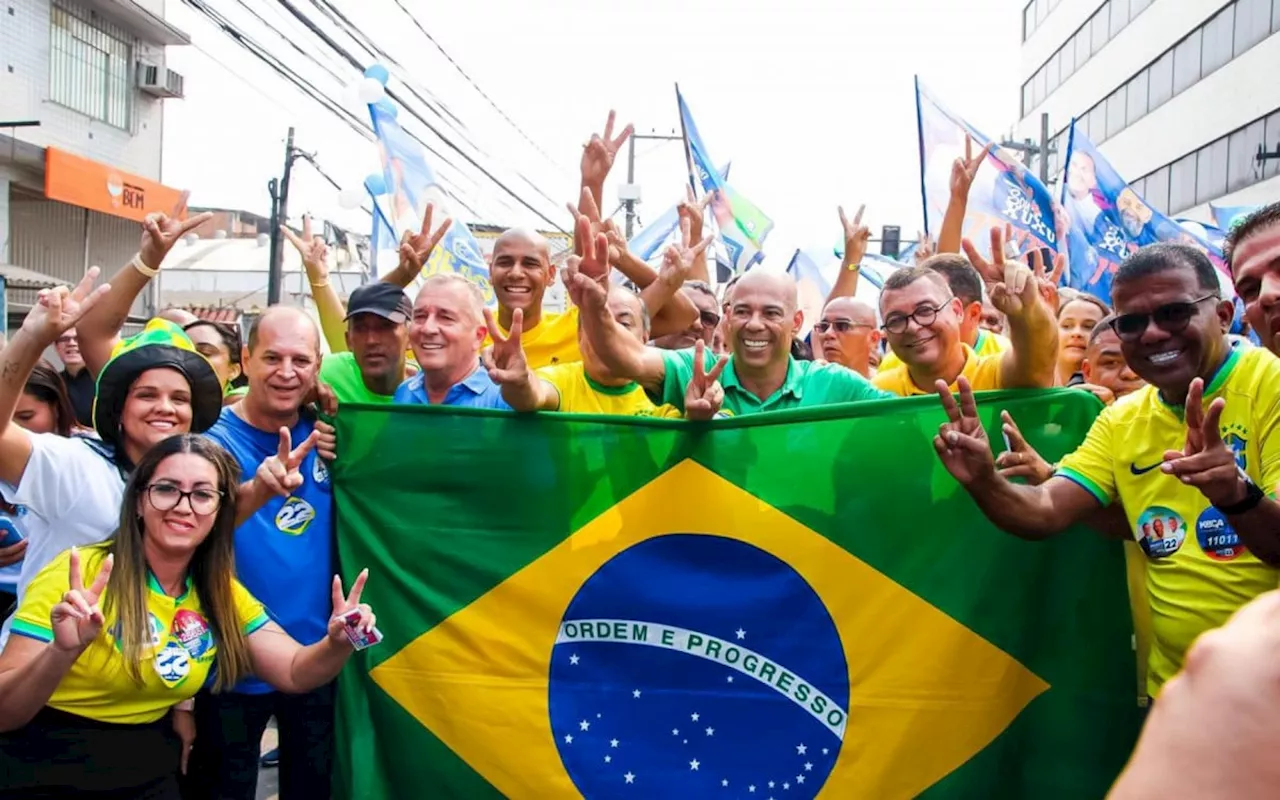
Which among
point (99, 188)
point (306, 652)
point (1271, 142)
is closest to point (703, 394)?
point (306, 652)

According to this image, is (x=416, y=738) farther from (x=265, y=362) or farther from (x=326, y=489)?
(x=265, y=362)

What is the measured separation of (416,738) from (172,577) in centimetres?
107

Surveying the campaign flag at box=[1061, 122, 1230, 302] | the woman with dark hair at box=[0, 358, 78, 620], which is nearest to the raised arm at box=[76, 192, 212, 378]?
the woman with dark hair at box=[0, 358, 78, 620]

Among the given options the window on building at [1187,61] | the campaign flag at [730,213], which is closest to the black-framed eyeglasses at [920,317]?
the campaign flag at [730,213]

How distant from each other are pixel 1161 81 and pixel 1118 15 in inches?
155

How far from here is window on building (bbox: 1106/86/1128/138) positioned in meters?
35.7

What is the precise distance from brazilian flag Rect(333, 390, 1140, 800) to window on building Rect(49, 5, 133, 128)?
23.6 m

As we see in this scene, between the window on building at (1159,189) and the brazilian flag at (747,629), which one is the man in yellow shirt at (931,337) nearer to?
the brazilian flag at (747,629)

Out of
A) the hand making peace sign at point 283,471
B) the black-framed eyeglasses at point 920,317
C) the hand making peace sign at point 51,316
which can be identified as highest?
the black-framed eyeglasses at point 920,317

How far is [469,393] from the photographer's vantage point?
4379 mm

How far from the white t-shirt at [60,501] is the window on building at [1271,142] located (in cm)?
2736

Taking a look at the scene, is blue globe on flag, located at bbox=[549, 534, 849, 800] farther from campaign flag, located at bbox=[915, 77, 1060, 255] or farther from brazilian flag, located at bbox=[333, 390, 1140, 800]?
campaign flag, located at bbox=[915, 77, 1060, 255]

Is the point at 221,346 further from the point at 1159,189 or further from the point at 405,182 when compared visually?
the point at 1159,189

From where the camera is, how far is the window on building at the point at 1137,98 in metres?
34.0
